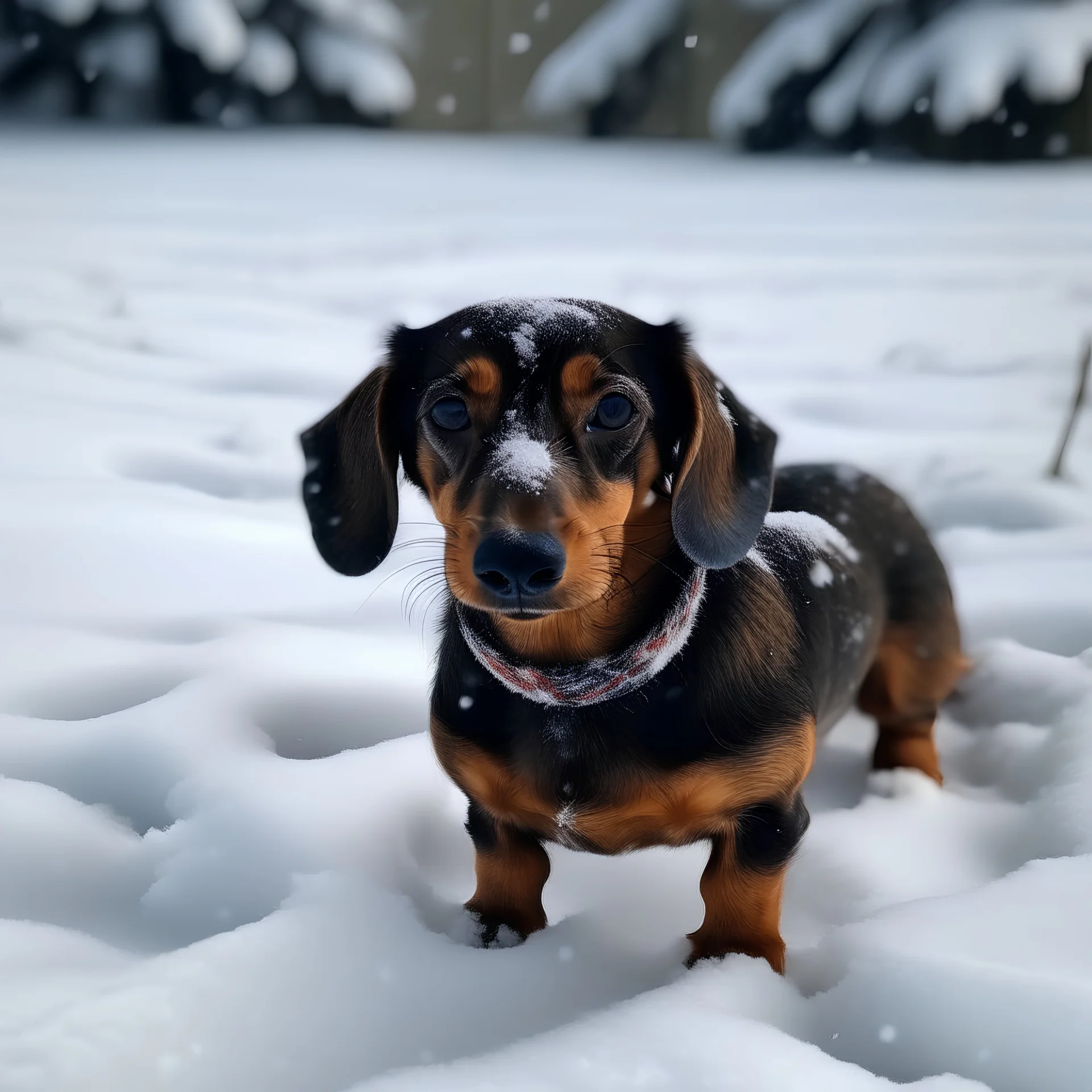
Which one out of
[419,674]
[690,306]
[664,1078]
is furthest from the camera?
[690,306]

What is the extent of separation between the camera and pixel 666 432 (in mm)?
1562

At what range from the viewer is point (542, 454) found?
1.41 metres

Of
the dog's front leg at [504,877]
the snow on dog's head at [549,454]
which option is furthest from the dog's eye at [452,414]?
the dog's front leg at [504,877]

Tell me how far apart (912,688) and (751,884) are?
2.63 feet

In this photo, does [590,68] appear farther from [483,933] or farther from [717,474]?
[483,933]

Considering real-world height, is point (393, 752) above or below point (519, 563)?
below

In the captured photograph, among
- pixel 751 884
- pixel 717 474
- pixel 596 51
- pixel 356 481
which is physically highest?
pixel 596 51

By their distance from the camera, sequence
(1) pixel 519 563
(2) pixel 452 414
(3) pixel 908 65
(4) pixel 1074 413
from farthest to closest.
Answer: (3) pixel 908 65, (4) pixel 1074 413, (2) pixel 452 414, (1) pixel 519 563

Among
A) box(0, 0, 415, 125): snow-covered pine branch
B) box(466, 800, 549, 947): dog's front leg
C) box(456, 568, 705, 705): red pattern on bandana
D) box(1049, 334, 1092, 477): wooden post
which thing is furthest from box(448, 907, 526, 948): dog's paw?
box(0, 0, 415, 125): snow-covered pine branch

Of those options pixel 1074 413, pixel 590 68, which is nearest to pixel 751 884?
pixel 1074 413

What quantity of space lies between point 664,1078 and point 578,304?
1.07 m

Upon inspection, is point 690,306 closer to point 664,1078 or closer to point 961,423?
point 961,423

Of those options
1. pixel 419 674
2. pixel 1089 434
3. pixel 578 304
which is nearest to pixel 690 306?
pixel 1089 434

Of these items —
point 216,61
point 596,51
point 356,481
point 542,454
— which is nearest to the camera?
point 542,454
